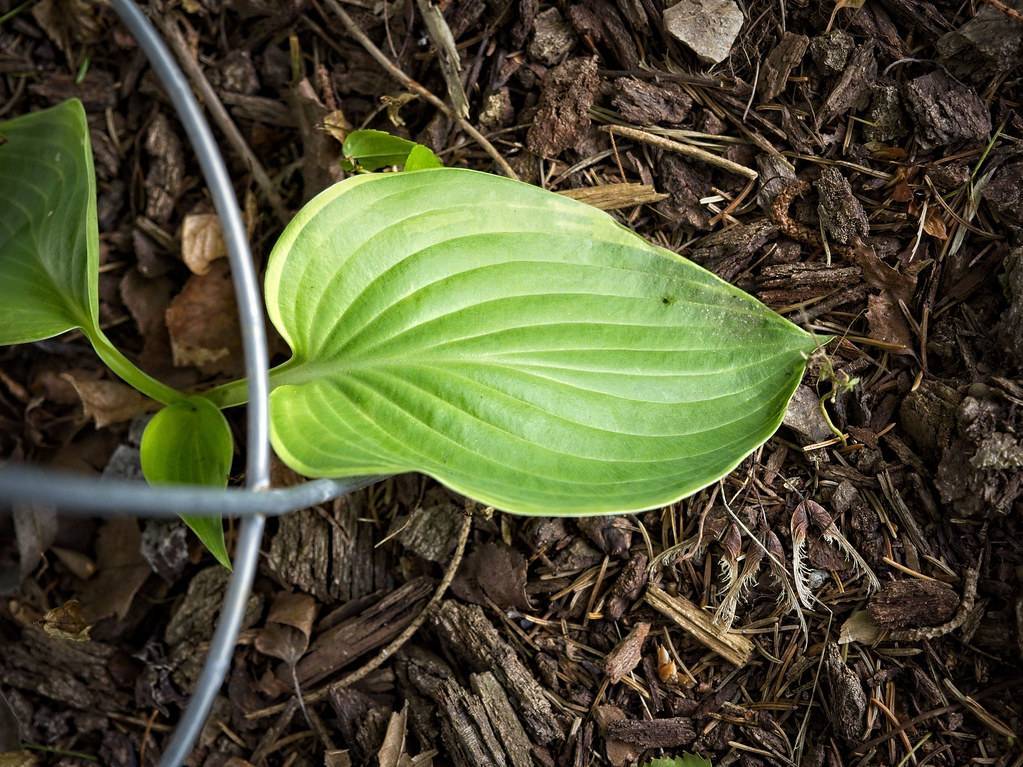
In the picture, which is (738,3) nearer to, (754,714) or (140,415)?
(754,714)

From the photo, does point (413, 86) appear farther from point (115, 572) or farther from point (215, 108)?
point (115, 572)

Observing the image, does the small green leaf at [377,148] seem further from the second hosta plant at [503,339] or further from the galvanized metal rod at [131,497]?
the galvanized metal rod at [131,497]

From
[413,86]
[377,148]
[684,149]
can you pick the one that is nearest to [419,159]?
[377,148]

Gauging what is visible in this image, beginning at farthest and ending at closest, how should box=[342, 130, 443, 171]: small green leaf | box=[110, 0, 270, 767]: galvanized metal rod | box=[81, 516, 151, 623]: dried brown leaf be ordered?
1. box=[81, 516, 151, 623]: dried brown leaf
2. box=[342, 130, 443, 171]: small green leaf
3. box=[110, 0, 270, 767]: galvanized metal rod

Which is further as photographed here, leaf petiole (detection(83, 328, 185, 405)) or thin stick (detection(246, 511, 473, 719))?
thin stick (detection(246, 511, 473, 719))

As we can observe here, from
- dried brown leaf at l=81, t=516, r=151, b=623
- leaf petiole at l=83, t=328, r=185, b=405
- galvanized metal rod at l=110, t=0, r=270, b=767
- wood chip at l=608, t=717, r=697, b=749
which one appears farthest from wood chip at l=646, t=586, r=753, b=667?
dried brown leaf at l=81, t=516, r=151, b=623

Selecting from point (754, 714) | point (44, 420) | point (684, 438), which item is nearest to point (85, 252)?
point (44, 420)

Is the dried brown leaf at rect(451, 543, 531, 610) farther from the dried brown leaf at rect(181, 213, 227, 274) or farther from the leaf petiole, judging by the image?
the dried brown leaf at rect(181, 213, 227, 274)
